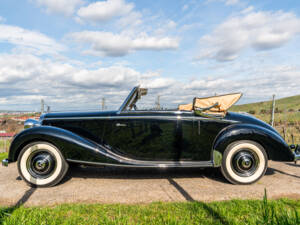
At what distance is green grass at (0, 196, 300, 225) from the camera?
2092mm

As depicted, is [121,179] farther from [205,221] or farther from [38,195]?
[205,221]

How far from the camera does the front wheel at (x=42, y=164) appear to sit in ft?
11.1

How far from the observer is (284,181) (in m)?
3.59

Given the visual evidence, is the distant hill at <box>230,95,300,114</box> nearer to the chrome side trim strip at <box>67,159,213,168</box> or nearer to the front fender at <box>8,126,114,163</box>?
the chrome side trim strip at <box>67,159,213,168</box>

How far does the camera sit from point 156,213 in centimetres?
234

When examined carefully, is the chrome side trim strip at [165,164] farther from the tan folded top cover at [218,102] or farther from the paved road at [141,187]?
the tan folded top cover at [218,102]

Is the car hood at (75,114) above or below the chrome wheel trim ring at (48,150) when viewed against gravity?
above

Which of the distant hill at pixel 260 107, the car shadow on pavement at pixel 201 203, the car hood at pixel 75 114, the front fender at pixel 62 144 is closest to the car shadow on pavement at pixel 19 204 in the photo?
the front fender at pixel 62 144

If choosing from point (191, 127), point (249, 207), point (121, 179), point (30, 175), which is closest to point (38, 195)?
point (30, 175)

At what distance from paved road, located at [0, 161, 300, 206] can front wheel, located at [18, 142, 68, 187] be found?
16cm

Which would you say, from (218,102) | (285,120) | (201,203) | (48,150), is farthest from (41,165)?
(285,120)

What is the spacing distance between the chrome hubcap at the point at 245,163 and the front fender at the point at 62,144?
6.72 ft

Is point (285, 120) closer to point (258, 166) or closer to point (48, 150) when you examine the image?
point (258, 166)

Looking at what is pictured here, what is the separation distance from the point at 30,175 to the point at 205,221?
109 inches
